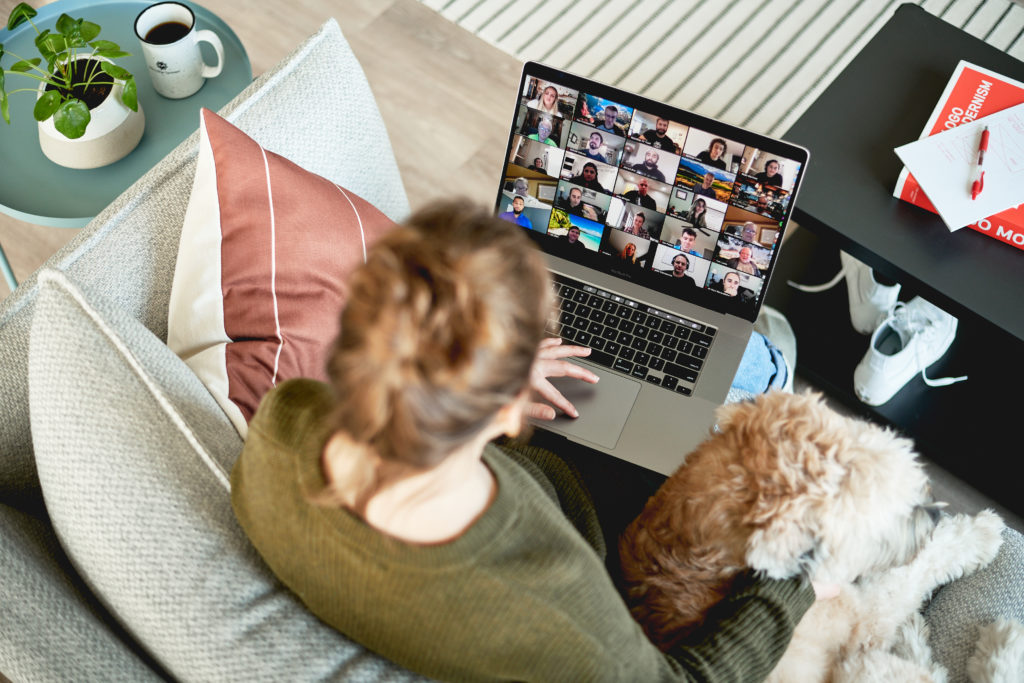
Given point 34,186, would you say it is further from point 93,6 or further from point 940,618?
point 940,618

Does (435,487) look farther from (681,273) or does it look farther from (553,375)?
(681,273)

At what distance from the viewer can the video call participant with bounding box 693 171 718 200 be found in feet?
4.07

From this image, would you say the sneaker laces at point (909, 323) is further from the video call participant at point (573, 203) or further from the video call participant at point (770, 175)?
the video call participant at point (573, 203)

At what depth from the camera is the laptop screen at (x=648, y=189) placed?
1.22 metres

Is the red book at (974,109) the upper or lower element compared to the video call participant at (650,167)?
upper

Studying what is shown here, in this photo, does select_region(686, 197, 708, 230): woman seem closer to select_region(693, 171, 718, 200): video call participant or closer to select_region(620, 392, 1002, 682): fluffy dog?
select_region(693, 171, 718, 200): video call participant

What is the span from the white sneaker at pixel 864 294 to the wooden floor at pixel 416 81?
0.92m

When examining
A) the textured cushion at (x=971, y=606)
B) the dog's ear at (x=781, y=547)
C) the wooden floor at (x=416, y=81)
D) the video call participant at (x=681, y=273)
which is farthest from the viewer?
the wooden floor at (x=416, y=81)

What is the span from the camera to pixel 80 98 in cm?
136

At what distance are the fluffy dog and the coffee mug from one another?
114 cm

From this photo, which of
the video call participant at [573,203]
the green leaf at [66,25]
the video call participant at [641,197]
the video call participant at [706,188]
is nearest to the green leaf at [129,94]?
the green leaf at [66,25]

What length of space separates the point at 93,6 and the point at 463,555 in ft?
4.91

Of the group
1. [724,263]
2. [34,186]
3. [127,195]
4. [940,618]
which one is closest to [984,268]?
[724,263]

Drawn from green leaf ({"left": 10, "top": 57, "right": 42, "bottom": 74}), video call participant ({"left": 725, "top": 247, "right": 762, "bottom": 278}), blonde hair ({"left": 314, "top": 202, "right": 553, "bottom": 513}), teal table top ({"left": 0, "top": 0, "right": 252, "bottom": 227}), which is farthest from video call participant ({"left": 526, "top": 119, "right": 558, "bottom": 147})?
green leaf ({"left": 10, "top": 57, "right": 42, "bottom": 74})
